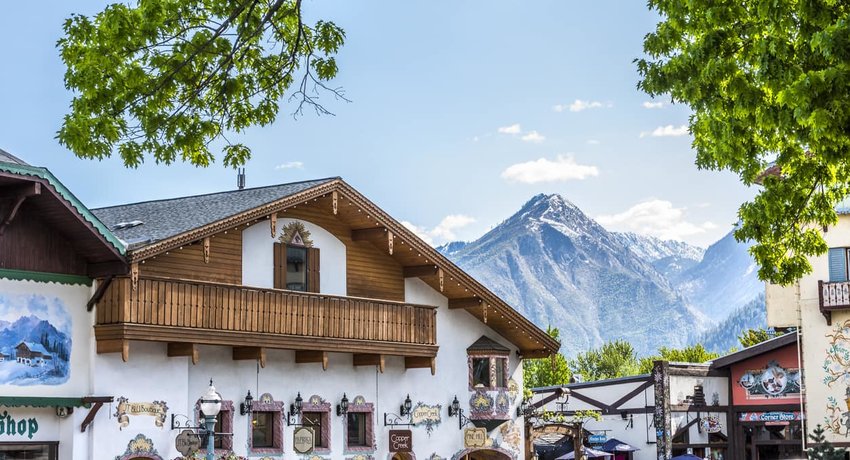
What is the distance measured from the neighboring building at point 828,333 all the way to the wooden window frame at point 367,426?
16.4 meters

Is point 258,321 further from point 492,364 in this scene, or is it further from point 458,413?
point 492,364

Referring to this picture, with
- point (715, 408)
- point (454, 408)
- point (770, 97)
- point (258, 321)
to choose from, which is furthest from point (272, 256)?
point (715, 408)

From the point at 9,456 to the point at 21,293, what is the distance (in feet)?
10.1

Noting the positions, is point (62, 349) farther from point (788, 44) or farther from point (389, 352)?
point (788, 44)

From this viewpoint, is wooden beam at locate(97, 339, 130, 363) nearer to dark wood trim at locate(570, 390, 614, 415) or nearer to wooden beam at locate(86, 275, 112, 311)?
wooden beam at locate(86, 275, 112, 311)

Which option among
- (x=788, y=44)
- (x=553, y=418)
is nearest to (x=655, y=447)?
(x=553, y=418)

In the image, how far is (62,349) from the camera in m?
25.0

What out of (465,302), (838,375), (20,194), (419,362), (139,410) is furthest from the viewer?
(838,375)

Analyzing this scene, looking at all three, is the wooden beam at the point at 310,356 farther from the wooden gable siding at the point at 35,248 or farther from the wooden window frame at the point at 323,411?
the wooden gable siding at the point at 35,248

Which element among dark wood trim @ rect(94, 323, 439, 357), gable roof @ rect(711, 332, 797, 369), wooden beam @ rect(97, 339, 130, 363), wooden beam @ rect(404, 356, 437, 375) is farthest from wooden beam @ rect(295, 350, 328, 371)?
gable roof @ rect(711, 332, 797, 369)

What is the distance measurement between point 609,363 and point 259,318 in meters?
72.7

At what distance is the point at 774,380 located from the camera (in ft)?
150

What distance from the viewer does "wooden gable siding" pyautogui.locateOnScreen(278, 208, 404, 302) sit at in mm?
31078

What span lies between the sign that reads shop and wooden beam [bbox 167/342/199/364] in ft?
22.5
